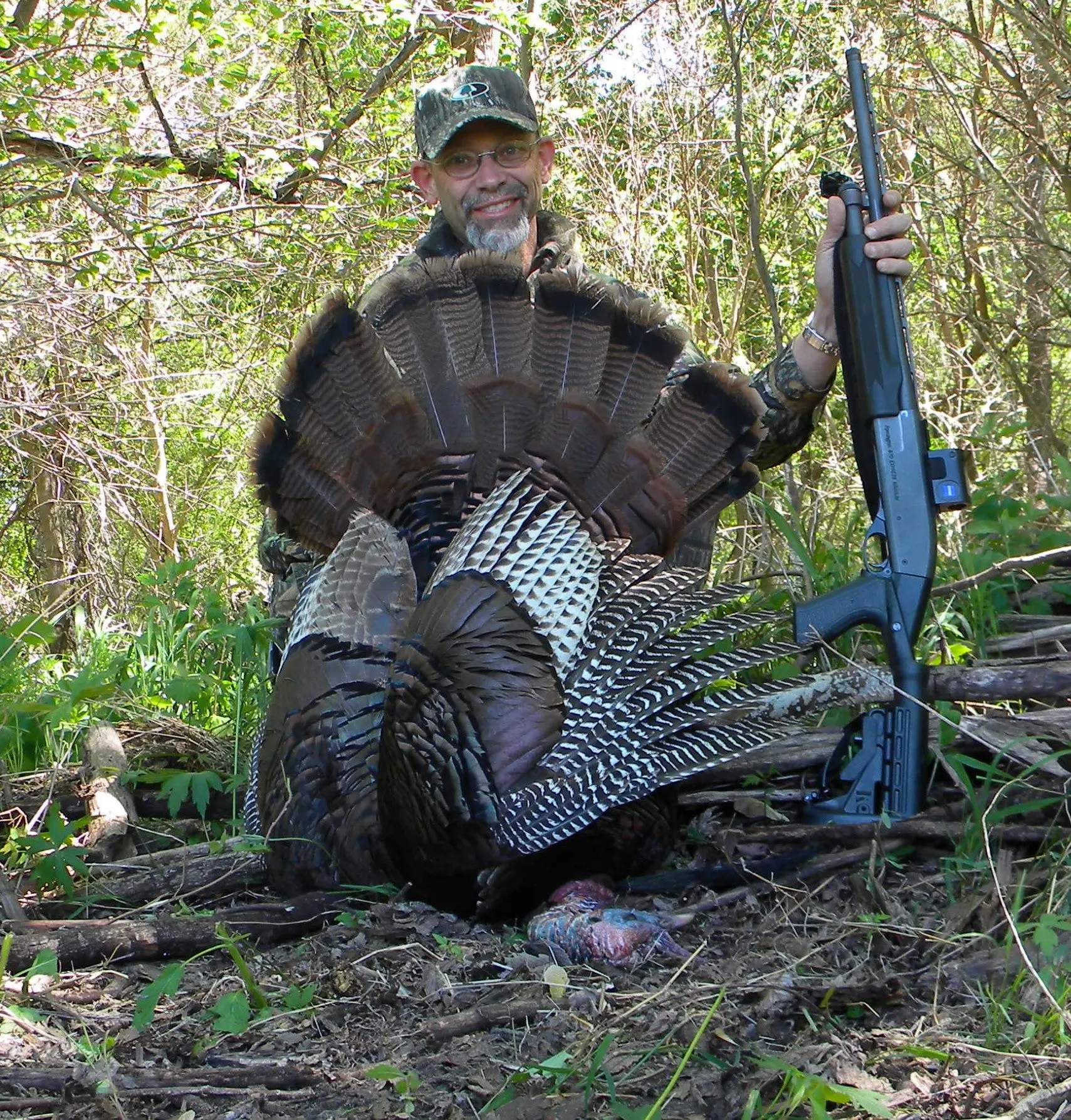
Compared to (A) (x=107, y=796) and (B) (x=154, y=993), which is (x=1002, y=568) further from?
(A) (x=107, y=796)

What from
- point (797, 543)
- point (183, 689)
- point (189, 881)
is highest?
point (797, 543)

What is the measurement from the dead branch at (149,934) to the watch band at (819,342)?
241 cm

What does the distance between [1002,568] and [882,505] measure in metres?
0.75

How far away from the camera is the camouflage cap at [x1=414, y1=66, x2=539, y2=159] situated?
4.64 metres

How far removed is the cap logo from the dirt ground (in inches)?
126

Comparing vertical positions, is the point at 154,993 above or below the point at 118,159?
below

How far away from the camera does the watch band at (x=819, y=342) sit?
3.99m

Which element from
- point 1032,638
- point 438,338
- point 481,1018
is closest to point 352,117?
point 438,338

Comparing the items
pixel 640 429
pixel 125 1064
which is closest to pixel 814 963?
pixel 125 1064

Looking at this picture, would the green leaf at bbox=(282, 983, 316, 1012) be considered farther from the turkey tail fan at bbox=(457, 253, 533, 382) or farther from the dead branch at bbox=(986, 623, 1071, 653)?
the dead branch at bbox=(986, 623, 1071, 653)

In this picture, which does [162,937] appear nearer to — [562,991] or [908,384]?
[562,991]

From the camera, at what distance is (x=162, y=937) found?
2740mm

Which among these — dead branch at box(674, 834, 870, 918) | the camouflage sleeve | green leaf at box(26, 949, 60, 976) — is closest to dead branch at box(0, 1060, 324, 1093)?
green leaf at box(26, 949, 60, 976)

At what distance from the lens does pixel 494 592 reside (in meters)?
3.13
